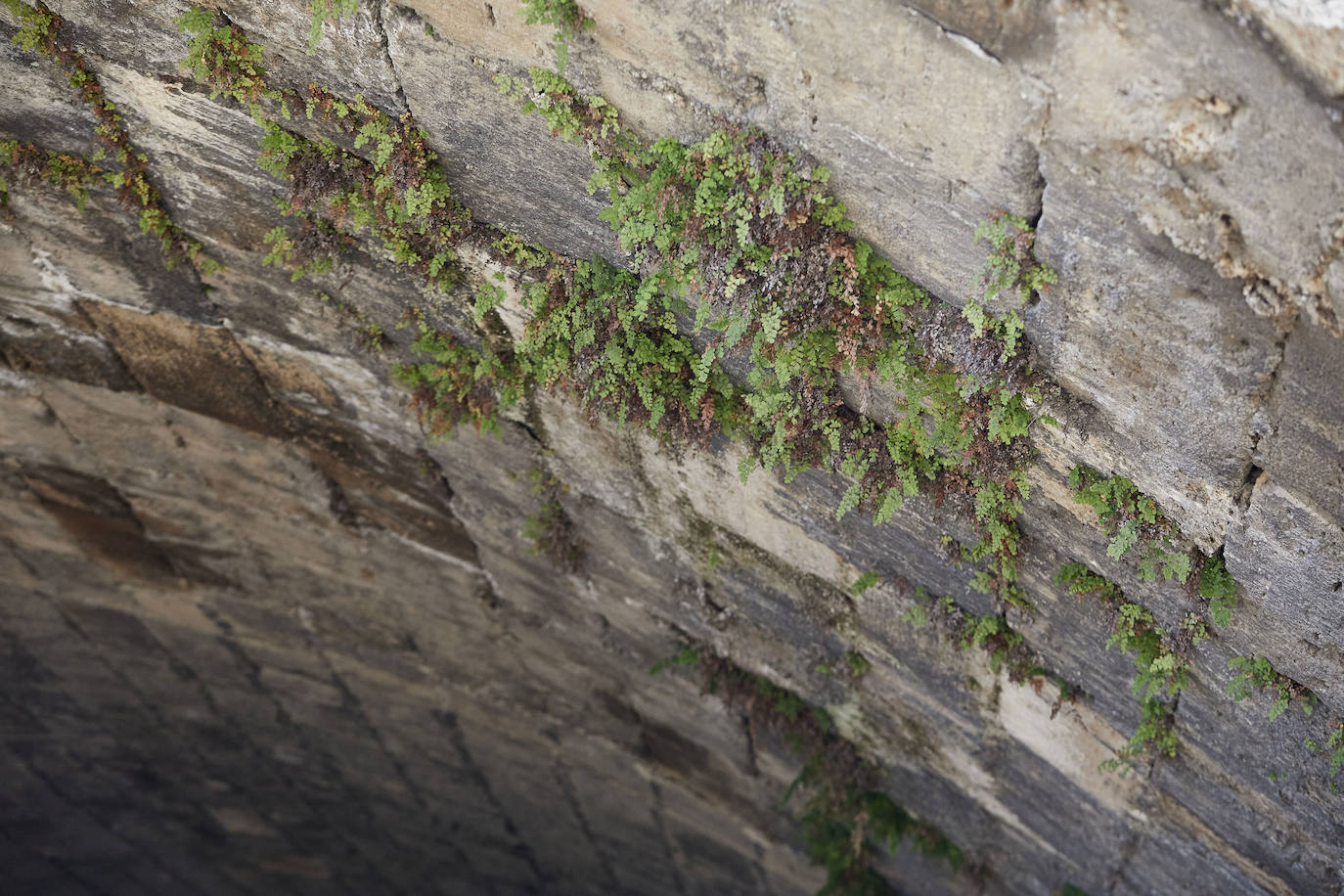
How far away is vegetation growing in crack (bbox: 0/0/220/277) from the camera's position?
14.7 ft

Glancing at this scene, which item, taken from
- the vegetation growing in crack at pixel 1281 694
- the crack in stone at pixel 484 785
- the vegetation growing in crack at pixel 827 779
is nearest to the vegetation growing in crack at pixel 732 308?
the vegetation growing in crack at pixel 1281 694

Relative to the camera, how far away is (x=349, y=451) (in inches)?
268

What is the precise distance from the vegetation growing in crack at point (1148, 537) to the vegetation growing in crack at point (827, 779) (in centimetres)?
308

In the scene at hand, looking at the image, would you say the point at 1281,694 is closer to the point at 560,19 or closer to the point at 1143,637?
the point at 1143,637

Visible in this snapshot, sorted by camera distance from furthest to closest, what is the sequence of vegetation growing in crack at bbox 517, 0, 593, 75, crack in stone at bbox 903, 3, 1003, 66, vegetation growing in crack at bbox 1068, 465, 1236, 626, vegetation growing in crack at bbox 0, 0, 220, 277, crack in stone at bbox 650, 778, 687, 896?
1. crack in stone at bbox 650, 778, 687, 896
2. vegetation growing in crack at bbox 0, 0, 220, 277
3. vegetation growing in crack at bbox 1068, 465, 1236, 626
4. vegetation growing in crack at bbox 517, 0, 593, 75
5. crack in stone at bbox 903, 3, 1003, 66

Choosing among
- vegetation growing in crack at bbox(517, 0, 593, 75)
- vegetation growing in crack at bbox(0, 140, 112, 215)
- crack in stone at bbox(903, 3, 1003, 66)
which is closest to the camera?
crack in stone at bbox(903, 3, 1003, 66)

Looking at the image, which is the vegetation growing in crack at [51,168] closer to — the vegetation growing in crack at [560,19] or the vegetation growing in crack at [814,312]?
the vegetation growing in crack at [814,312]

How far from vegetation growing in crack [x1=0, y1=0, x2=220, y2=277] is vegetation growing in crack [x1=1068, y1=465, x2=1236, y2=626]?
4.37 meters

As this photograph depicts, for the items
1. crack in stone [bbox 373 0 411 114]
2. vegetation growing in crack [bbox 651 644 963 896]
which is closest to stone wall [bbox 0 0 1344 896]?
crack in stone [bbox 373 0 411 114]

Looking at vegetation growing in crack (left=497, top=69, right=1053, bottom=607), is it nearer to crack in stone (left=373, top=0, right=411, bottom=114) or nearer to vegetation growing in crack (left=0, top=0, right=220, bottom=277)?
crack in stone (left=373, top=0, right=411, bottom=114)

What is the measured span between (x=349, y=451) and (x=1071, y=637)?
4383 millimetres

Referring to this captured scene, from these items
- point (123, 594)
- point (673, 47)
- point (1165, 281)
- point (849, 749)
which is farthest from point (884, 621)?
point (123, 594)

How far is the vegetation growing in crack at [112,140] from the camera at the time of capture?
14.7ft

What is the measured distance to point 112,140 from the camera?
16.4ft
